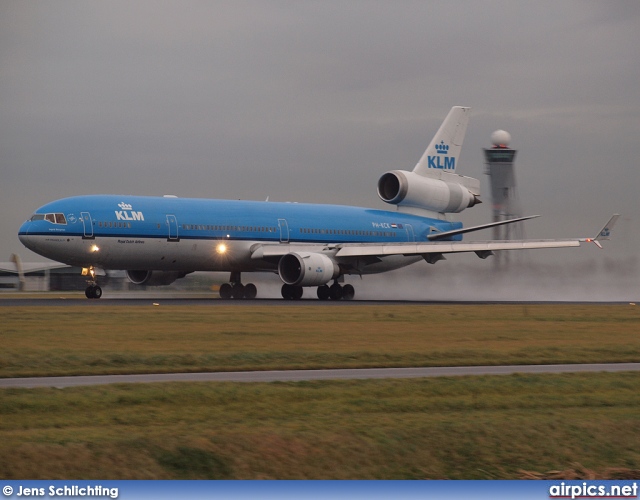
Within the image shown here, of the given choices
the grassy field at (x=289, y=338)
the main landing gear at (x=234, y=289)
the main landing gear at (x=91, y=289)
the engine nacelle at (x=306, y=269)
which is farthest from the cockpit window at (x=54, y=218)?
the main landing gear at (x=234, y=289)

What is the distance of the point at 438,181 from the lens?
66.8 m

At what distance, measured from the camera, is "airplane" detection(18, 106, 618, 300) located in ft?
164

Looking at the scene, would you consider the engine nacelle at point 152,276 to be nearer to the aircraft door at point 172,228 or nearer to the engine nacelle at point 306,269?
the aircraft door at point 172,228

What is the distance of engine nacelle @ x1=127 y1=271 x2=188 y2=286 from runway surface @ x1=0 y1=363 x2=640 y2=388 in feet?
108

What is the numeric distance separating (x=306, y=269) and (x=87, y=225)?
11.6 metres

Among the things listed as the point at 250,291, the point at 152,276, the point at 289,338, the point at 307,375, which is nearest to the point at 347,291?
the point at 250,291

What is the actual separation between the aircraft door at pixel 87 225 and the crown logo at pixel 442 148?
26.0m

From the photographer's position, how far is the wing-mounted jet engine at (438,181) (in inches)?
2564

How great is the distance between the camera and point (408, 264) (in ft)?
214

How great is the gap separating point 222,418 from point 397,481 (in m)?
4.22

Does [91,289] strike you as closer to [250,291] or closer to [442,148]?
[250,291]

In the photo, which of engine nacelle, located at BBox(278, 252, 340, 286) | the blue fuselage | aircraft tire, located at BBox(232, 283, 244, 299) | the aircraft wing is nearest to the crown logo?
the blue fuselage

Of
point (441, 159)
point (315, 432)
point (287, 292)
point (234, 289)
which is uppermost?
point (441, 159)

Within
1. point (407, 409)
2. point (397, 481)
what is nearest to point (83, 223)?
point (407, 409)
